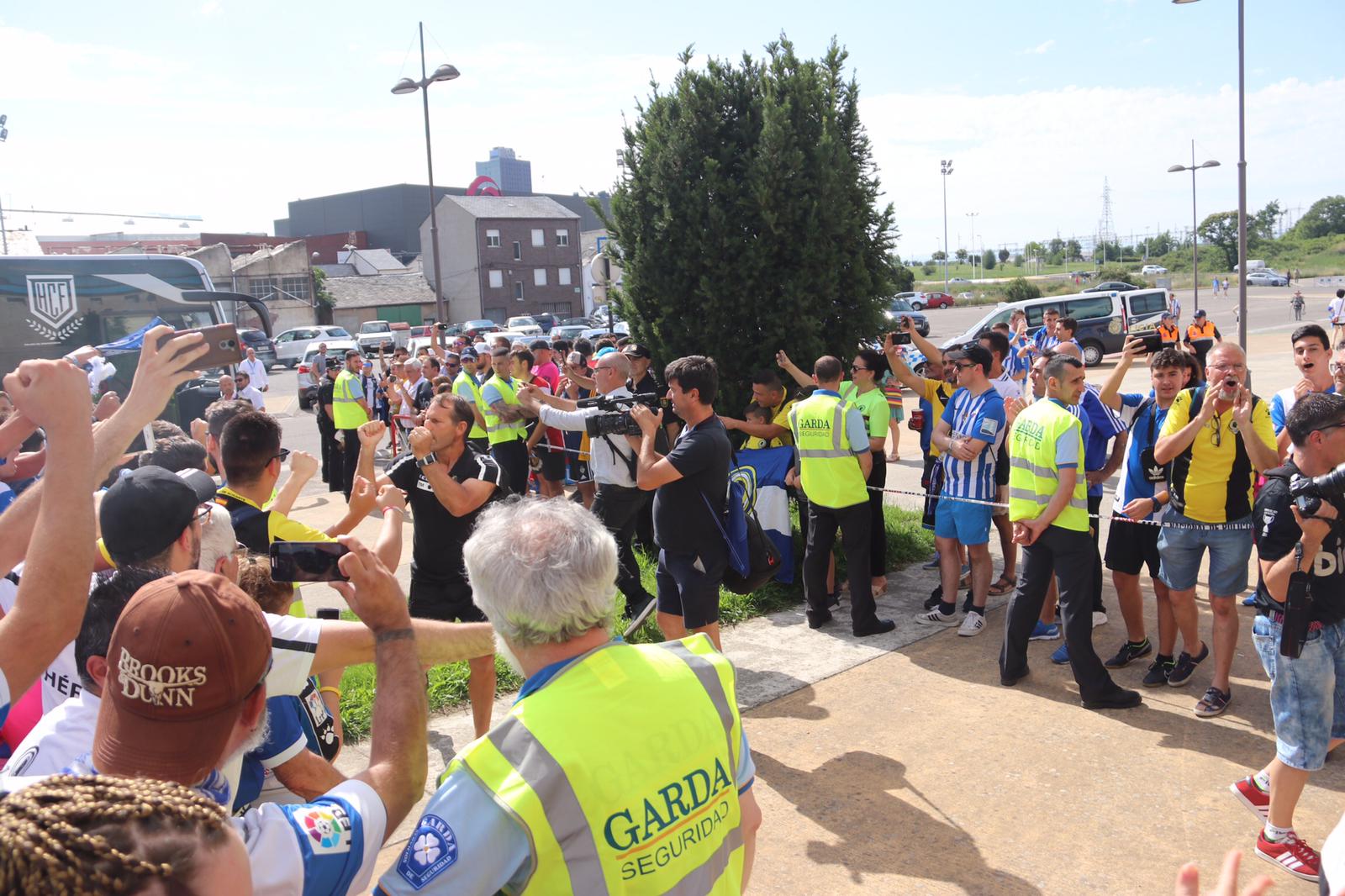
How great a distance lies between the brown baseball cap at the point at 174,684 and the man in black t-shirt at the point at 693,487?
352cm

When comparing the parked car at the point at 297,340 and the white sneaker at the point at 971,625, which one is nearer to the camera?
the white sneaker at the point at 971,625

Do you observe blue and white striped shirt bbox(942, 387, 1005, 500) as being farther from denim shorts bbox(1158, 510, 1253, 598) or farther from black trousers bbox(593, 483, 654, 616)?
black trousers bbox(593, 483, 654, 616)

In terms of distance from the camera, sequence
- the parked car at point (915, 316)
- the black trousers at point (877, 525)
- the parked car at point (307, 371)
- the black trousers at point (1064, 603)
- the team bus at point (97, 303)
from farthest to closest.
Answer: the parked car at point (915, 316) → the parked car at point (307, 371) → the team bus at point (97, 303) → the black trousers at point (877, 525) → the black trousers at point (1064, 603)

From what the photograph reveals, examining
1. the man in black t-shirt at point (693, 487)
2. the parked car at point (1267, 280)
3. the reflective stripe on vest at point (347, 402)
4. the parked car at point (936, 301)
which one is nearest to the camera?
the man in black t-shirt at point (693, 487)

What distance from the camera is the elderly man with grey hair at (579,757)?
1771mm

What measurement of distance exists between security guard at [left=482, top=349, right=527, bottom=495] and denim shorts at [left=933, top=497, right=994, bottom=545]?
4.57m

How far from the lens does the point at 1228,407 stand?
5227mm

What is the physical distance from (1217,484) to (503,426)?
22.0 feet

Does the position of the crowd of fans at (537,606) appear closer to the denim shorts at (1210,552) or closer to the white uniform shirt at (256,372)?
the denim shorts at (1210,552)

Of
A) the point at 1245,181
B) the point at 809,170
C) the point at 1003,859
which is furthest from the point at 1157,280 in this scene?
the point at 1003,859

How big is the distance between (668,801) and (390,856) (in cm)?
268

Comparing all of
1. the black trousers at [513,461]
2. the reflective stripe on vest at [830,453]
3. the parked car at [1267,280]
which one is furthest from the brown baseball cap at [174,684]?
the parked car at [1267,280]

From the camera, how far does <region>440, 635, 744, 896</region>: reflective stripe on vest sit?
5.95ft

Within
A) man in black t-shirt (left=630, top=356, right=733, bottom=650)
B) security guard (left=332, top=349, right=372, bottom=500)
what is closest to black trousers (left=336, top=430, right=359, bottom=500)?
security guard (left=332, top=349, right=372, bottom=500)
